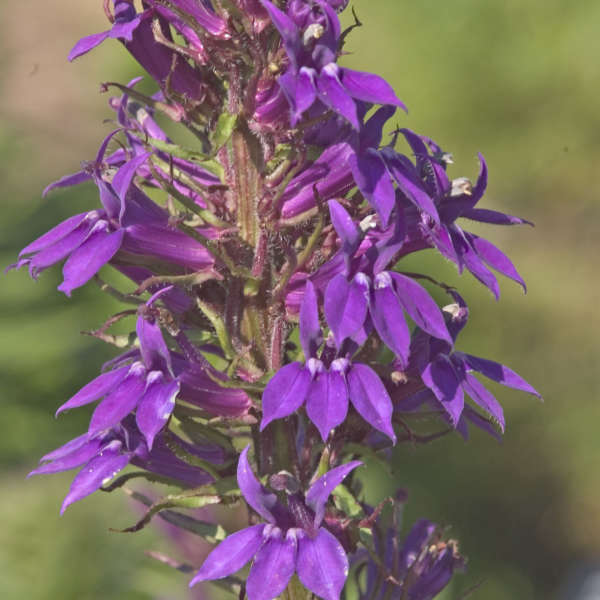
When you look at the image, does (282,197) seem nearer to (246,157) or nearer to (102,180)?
(246,157)

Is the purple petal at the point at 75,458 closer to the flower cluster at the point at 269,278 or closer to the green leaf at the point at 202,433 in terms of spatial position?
the flower cluster at the point at 269,278

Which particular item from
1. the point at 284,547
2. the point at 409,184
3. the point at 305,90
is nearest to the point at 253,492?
the point at 284,547

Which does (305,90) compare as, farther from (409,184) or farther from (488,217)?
(488,217)

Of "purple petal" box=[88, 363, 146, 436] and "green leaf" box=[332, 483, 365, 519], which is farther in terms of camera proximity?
"green leaf" box=[332, 483, 365, 519]

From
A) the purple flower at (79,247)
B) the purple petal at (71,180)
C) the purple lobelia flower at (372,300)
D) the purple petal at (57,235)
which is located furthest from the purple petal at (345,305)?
the purple petal at (71,180)

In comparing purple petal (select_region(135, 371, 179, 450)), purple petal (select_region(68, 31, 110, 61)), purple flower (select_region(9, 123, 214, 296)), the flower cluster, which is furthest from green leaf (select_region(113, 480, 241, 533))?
purple petal (select_region(68, 31, 110, 61))

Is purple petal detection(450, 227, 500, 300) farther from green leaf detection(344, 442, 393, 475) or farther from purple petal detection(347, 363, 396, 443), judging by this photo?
green leaf detection(344, 442, 393, 475)

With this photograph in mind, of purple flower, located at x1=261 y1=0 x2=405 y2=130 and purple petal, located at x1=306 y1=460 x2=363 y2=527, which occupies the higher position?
purple flower, located at x1=261 y1=0 x2=405 y2=130

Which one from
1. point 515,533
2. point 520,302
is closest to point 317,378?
point 515,533
